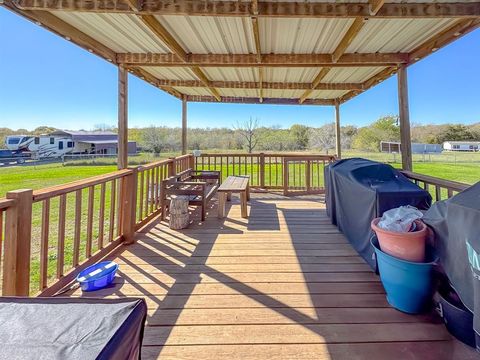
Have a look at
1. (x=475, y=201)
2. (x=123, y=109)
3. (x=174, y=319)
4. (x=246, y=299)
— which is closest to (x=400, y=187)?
(x=475, y=201)

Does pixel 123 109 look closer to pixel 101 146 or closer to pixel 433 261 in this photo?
pixel 433 261

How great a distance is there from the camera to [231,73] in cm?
476

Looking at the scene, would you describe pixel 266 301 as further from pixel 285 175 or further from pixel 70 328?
pixel 285 175

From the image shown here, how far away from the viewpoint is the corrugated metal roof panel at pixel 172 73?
14.7 feet

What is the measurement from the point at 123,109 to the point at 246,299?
3123 mm

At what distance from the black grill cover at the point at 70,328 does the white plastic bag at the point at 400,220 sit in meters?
1.72

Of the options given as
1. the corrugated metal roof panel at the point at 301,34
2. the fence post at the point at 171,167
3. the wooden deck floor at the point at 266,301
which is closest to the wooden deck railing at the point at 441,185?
the wooden deck floor at the point at 266,301

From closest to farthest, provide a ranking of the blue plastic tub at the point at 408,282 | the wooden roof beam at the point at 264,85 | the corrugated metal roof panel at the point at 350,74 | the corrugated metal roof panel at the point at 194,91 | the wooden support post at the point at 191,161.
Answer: the blue plastic tub at the point at 408,282
the corrugated metal roof panel at the point at 350,74
the wooden roof beam at the point at 264,85
the corrugated metal roof panel at the point at 194,91
the wooden support post at the point at 191,161

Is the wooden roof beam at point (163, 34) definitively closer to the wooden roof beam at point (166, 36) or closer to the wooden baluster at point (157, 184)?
the wooden roof beam at point (166, 36)

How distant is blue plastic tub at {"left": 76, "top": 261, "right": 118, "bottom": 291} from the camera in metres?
2.15

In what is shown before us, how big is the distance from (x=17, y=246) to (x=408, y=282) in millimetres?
2628

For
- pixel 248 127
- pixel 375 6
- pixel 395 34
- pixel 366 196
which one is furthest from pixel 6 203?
pixel 248 127

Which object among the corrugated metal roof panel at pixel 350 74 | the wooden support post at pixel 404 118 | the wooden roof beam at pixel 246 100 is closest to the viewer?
the wooden support post at pixel 404 118

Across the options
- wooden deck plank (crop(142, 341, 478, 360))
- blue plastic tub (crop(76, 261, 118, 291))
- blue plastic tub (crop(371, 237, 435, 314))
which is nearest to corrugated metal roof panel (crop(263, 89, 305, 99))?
blue plastic tub (crop(371, 237, 435, 314))
